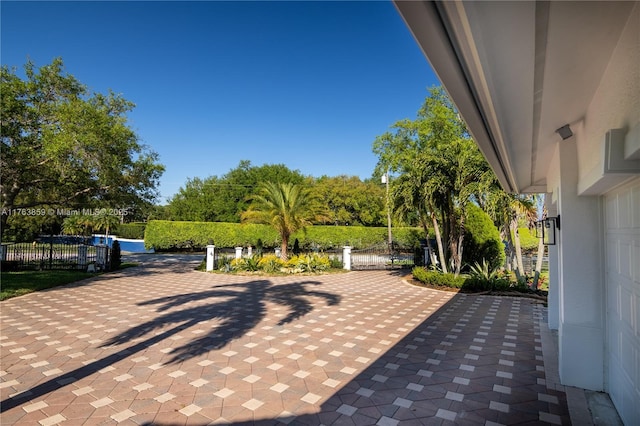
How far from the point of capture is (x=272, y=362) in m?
4.86

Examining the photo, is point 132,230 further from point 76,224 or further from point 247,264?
point 247,264

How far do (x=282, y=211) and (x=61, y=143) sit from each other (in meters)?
9.04

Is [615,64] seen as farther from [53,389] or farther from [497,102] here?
[53,389]

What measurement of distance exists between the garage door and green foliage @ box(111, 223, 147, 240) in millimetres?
40720

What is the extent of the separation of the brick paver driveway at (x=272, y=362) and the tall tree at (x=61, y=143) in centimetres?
417

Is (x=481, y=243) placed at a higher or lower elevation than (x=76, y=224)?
lower

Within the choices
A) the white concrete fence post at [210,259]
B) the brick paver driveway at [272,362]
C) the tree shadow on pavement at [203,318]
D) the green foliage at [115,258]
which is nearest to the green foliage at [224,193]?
the green foliage at [115,258]

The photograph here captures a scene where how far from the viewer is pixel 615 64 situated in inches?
98.5

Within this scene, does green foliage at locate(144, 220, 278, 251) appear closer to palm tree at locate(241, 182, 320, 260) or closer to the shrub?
palm tree at locate(241, 182, 320, 260)

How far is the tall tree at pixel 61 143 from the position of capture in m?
10.0

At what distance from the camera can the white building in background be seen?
1.73 meters

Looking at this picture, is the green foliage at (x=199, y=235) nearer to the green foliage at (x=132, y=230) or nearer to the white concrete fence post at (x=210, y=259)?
the green foliage at (x=132, y=230)

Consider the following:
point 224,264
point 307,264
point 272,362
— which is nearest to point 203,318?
point 272,362

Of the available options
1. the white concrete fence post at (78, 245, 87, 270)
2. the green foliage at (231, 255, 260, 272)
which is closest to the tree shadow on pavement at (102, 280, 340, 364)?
the green foliage at (231, 255, 260, 272)
